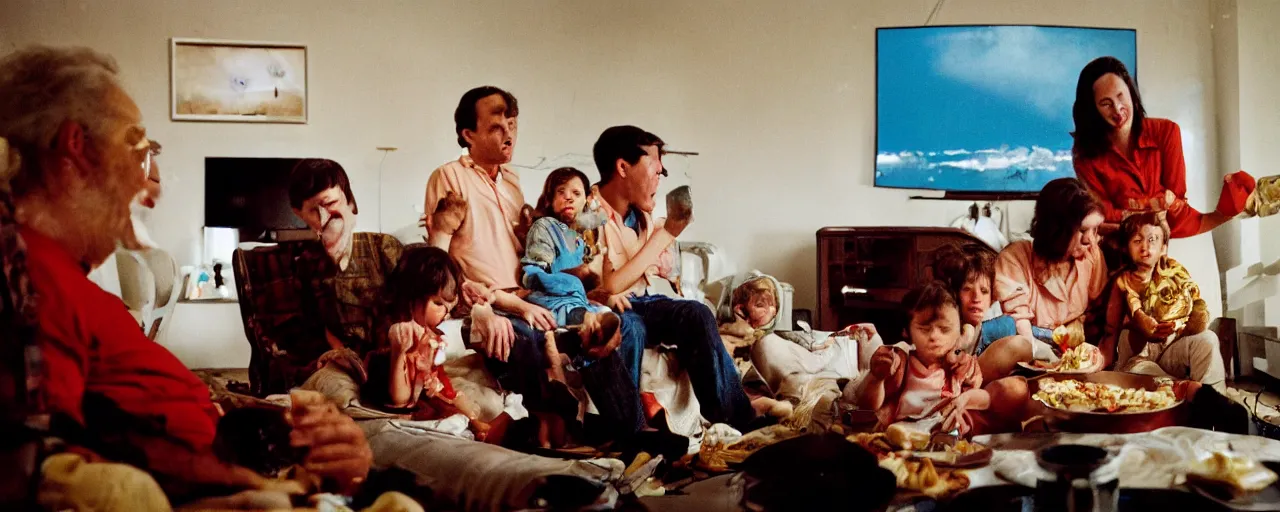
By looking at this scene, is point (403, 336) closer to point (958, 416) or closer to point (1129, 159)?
point (958, 416)

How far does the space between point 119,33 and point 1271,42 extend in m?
4.48

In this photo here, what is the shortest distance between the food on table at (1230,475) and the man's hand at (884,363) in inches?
45.2

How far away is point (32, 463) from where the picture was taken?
308 centimetres

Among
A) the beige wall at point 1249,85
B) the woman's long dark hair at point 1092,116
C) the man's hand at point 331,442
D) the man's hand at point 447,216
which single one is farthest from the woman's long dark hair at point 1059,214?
the man's hand at point 331,442

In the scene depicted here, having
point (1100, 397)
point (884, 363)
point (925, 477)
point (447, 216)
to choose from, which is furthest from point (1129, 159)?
point (447, 216)

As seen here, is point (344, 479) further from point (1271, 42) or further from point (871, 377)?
point (1271, 42)

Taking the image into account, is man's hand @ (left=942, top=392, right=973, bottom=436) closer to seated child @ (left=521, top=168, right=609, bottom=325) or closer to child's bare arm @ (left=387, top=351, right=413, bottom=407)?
seated child @ (left=521, top=168, right=609, bottom=325)

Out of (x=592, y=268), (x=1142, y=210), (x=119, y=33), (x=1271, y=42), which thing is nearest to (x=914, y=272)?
(x=1142, y=210)

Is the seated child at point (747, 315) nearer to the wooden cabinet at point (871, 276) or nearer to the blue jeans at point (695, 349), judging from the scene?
the blue jeans at point (695, 349)

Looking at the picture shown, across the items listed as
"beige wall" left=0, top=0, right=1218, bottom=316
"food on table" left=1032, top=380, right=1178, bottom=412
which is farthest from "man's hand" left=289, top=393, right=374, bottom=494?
"food on table" left=1032, top=380, right=1178, bottom=412

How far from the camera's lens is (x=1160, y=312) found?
448cm

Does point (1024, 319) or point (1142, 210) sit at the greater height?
point (1142, 210)

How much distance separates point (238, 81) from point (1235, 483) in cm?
383

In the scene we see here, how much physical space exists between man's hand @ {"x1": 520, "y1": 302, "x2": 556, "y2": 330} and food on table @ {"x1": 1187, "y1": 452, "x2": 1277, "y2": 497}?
8.11 feet
